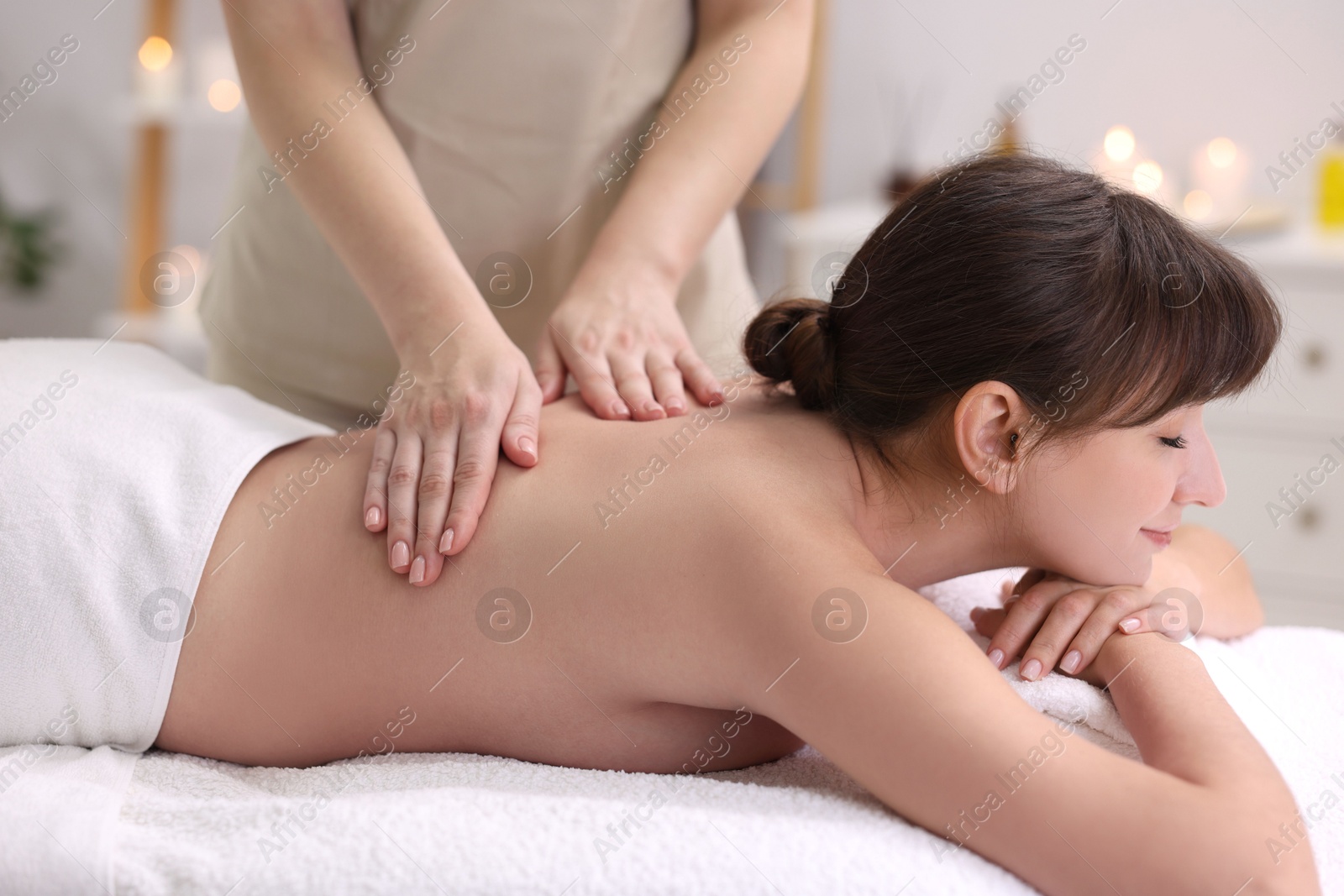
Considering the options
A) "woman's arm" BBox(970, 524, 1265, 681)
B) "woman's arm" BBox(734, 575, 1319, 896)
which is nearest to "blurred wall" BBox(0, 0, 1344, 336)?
"woman's arm" BBox(970, 524, 1265, 681)

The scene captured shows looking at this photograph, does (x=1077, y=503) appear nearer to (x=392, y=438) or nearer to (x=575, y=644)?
(x=575, y=644)

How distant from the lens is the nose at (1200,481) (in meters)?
0.87

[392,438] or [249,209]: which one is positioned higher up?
[249,209]

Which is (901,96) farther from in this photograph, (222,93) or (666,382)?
(666,382)

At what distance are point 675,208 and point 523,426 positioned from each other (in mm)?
343

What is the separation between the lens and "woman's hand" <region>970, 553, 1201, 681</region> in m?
0.86

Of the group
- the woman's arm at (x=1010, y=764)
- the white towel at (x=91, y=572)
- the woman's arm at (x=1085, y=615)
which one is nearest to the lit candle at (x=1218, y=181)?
the woman's arm at (x=1085, y=615)

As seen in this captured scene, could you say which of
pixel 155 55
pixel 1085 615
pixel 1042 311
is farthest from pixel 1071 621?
pixel 155 55

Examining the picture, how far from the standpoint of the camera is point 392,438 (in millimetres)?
908

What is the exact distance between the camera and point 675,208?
1.12 m

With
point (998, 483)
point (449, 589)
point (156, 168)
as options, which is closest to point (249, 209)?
point (449, 589)

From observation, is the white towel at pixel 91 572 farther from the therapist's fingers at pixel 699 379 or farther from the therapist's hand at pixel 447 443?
the therapist's fingers at pixel 699 379

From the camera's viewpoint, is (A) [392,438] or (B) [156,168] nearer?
(A) [392,438]

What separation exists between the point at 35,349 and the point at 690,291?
0.67m
